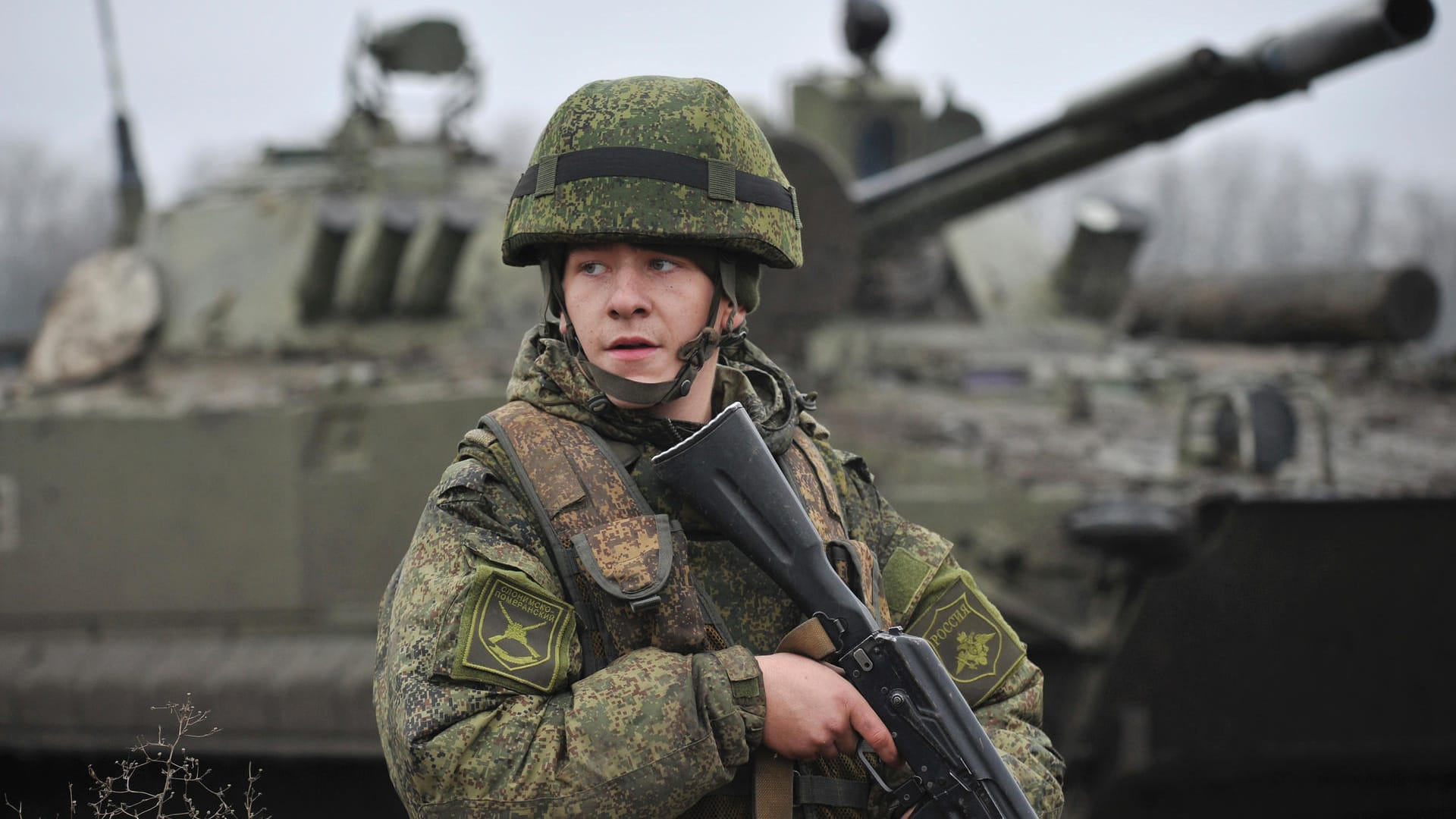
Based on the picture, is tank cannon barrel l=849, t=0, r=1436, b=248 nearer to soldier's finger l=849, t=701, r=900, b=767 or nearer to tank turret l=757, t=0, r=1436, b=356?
tank turret l=757, t=0, r=1436, b=356

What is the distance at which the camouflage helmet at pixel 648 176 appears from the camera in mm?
1703

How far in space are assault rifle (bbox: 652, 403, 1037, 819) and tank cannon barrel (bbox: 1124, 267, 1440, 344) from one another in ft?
18.2

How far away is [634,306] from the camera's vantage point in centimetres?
171

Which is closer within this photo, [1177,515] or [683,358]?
[683,358]

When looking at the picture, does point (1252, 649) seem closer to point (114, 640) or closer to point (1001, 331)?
point (1001, 331)

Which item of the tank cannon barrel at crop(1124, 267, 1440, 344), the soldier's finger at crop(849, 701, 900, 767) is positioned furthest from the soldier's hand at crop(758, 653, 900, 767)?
the tank cannon barrel at crop(1124, 267, 1440, 344)

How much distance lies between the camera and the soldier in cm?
151

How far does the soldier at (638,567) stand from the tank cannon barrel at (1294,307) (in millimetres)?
5284

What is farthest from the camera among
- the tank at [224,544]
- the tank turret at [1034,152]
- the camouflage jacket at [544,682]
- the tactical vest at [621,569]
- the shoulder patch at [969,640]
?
the tank at [224,544]

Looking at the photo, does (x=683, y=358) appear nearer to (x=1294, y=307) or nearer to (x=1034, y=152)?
(x=1034, y=152)

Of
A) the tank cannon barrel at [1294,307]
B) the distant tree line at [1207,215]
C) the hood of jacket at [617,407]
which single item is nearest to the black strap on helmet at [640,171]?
the hood of jacket at [617,407]

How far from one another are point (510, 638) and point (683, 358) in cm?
43

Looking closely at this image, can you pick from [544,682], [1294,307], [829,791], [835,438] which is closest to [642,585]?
[544,682]

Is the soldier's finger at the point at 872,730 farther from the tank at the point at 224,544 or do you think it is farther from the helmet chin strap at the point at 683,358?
the tank at the point at 224,544
